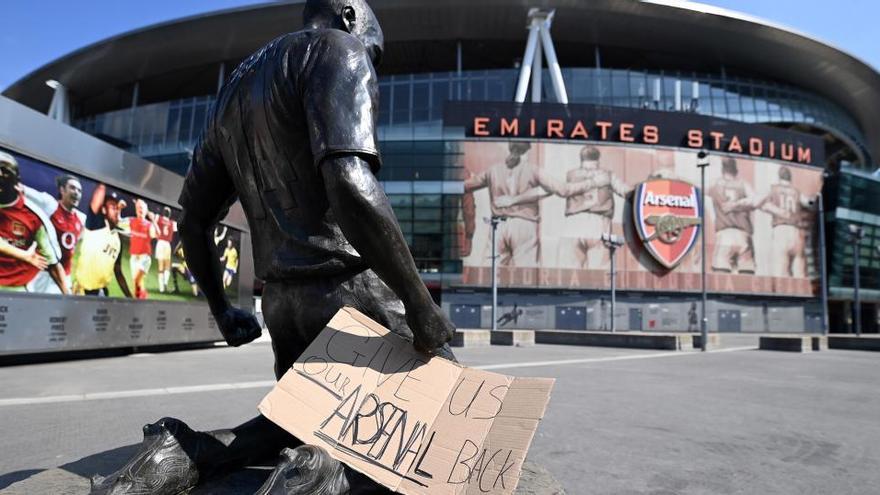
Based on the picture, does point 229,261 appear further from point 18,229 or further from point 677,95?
point 677,95

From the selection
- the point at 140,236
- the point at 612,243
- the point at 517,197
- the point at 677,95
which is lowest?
the point at 140,236

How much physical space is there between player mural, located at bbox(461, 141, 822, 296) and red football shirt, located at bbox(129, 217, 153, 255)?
24.9 m

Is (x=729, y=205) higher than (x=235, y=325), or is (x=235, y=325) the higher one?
(x=729, y=205)

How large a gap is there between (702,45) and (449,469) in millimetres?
49262

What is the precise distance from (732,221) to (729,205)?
115 centimetres

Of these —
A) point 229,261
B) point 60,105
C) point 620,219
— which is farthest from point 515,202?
point 60,105

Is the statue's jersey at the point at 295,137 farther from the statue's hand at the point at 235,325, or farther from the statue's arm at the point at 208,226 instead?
the statue's hand at the point at 235,325

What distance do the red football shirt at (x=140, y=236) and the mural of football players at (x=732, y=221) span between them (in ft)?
118

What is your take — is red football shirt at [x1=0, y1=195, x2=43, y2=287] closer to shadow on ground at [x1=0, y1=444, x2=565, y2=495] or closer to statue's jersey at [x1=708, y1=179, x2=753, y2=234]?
shadow on ground at [x1=0, y1=444, x2=565, y2=495]

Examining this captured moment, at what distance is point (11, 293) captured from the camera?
9.09 meters

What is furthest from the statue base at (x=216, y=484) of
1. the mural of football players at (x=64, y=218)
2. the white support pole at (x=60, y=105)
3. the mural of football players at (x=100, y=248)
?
the white support pole at (x=60, y=105)

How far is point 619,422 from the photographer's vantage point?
5.62 meters

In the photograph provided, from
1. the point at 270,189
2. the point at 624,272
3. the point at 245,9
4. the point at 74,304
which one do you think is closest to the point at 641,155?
the point at 624,272

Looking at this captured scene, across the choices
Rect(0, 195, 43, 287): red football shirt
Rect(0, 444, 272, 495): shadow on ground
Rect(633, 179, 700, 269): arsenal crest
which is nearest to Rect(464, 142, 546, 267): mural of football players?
Rect(633, 179, 700, 269): arsenal crest
